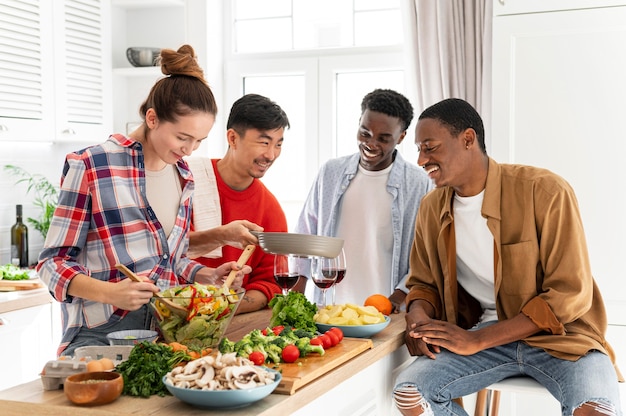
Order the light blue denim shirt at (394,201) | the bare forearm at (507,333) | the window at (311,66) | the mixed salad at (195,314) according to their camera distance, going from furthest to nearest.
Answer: the window at (311,66), the light blue denim shirt at (394,201), the bare forearm at (507,333), the mixed salad at (195,314)

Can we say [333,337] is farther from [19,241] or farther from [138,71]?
[138,71]

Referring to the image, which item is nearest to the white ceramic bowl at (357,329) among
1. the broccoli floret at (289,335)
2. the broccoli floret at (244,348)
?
the broccoli floret at (289,335)

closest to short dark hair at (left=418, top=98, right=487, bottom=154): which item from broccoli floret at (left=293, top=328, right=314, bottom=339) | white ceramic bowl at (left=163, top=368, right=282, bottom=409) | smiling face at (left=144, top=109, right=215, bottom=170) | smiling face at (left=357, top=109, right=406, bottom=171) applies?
smiling face at (left=357, top=109, right=406, bottom=171)

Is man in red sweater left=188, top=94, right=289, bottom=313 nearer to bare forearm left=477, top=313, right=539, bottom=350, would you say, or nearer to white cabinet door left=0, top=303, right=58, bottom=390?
bare forearm left=477, top=313, right=539, bottom=350

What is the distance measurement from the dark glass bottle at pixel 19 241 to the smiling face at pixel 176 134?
224cm

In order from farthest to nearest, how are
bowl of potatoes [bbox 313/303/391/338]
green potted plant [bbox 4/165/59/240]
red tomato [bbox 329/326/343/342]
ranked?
green potted plant [bbox 4/165/59/240], bowl of potatoes [bbox 313/303/391/338], red tomato [bbox 329/326/343/342]

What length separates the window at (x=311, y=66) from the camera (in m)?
4.59

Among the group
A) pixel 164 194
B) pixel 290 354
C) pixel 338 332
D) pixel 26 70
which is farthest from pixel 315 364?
pixel 26 70

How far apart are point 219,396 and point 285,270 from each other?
0.84 metres

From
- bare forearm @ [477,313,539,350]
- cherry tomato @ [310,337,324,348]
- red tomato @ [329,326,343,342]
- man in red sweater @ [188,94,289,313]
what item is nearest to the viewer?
cherry tomato @ [310,337,324,348]

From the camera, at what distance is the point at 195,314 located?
203 cm

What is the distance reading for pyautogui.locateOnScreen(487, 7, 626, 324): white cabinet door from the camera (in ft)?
10.8

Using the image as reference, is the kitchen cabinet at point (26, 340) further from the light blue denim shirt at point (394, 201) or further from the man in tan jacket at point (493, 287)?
the man in tan jacket at point (493, 287)

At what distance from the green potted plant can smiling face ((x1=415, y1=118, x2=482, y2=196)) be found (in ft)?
8.42
